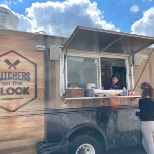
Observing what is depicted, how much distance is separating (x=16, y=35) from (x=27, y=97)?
4.29 feet

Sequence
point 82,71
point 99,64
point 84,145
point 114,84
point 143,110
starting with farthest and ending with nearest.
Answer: point 114,84
point 99,64
point 82,71
point 84,145
point 143,110

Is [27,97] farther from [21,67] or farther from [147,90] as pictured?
[147,90]

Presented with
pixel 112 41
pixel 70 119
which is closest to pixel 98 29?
pixel 112 41

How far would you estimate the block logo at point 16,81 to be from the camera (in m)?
3.71

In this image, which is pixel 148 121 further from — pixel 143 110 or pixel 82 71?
pixel 82 71

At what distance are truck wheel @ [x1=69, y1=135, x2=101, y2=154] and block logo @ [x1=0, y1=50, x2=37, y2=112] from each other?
4.30ft

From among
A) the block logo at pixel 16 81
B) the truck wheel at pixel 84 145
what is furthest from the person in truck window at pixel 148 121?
the block logo at pixel 16 81

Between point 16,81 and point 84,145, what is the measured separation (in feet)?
6.66

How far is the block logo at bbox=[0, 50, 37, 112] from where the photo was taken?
3.71 metres

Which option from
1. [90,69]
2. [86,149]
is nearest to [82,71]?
[90,69]

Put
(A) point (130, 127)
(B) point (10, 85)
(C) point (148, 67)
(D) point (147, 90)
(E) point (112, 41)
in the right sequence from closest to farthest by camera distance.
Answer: (B) point (10, 85)
(D) point (147, 90)
(E) point (112, 41)
(A) point (130, 127)
(C) point (148, 67)

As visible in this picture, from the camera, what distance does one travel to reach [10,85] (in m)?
3.77

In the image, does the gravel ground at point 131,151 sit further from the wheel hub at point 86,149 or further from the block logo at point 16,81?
the block logo at point 16,81

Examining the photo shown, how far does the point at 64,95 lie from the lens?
14.0 ft
